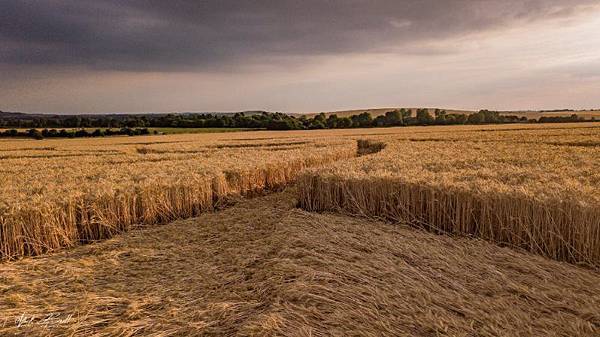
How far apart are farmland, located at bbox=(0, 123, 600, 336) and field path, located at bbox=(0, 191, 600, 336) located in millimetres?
19

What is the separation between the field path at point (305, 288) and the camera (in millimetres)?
3475

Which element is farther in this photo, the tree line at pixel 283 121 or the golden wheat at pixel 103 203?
the tree line at pixel 283 121

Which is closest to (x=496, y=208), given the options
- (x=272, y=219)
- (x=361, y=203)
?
(x=361, y=203)

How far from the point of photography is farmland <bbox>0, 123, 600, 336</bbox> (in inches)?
144

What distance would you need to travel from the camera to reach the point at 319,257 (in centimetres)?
478

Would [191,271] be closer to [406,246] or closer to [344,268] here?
[344,268]

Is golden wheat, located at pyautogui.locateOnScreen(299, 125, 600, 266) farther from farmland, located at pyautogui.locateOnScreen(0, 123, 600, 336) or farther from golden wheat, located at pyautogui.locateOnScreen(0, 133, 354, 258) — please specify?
golden wheat, located at pyautogui.locateOnScreen(0, 133, 354, 258)

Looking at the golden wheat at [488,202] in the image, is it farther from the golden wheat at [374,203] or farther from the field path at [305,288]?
the field path at [305,288]

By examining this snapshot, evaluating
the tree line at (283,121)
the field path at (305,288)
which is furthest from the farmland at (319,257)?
the tree line at (283,121)

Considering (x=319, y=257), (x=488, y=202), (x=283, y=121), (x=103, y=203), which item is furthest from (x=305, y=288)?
(x=283, y=121)

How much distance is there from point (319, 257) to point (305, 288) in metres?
0.86

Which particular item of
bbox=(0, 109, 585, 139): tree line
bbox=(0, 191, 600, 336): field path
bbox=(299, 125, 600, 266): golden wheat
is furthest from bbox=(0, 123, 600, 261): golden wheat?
bbox=(0, 109, 585, 139): tree line

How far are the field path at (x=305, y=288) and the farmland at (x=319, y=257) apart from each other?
0.02 metres

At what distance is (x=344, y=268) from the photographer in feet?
14.6
